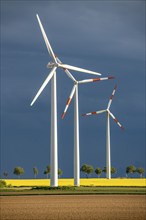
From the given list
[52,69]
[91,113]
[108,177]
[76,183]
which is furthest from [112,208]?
[108,177]

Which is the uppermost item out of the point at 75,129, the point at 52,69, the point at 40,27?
the point at 40,27

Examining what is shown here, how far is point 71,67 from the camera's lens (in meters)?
88.1

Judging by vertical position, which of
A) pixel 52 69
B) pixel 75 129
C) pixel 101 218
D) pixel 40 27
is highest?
pixel 40 27

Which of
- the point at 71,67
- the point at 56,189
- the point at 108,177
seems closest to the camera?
the point at 56,189

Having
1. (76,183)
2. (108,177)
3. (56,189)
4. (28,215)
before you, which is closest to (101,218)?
(28,215)

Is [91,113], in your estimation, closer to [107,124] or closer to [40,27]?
[107,124]

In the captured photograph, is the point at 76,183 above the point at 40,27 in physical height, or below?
below

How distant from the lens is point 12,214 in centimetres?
4150

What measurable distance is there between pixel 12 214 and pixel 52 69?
4525 cm

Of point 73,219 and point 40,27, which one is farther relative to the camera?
point 40,27

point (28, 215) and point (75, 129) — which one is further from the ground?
point (75, 129)

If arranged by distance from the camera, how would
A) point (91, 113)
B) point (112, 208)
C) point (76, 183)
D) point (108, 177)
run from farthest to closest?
point (108, 177) < point (91, 113) < point (76, 183) < point (112, 208)

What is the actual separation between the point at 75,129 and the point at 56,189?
18836 mm

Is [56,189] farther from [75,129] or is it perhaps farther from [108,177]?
[108,177]
